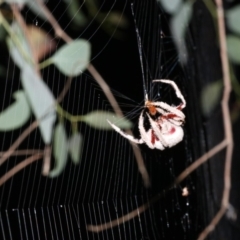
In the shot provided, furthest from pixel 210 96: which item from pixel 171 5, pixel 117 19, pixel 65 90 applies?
pixel 65 90

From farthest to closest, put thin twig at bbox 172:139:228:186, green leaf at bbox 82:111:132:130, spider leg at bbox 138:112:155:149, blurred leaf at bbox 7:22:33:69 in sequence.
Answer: thin twig at bbox 172:139:228:186 → spider leg at bbox 138:112:155:149 → green leaf at bbox 82:111:132:130 → blurred leaf at bbox 7:22:33:69

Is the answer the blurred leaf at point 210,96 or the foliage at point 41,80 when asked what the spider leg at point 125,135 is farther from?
the blurred leaf at point 210,96

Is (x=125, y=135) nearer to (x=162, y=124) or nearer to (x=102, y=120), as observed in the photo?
(x=102, y=120)

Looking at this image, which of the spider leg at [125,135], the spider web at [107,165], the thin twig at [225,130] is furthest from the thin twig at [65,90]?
the thin twig at [225,130]

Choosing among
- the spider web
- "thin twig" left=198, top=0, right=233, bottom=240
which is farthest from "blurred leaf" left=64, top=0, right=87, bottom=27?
"thin twig" left=198, top=0, right=233, bottom=240

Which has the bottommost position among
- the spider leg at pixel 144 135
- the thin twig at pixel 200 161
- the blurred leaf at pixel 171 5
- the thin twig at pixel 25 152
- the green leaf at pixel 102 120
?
the thin twig at pixel 200 161

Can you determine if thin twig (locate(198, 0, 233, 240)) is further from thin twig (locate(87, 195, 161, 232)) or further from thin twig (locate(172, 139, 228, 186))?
thin twig (locate(87, 195, 161, 232))

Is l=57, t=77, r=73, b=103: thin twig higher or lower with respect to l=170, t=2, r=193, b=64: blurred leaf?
lower
